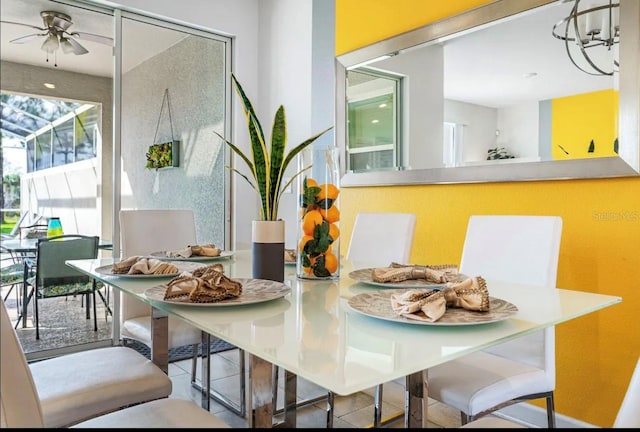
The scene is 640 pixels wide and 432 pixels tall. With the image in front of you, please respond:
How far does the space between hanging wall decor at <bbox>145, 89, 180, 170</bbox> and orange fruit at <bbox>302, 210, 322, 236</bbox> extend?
2431 millimetres

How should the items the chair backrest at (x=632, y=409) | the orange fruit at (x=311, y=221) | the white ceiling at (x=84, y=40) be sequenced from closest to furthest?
the chair backrest at (x=632, y=409)
the orange fruit at (x=311, y=221)
the white ceiling at (x=84, y=40)

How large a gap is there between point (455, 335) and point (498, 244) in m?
0.97

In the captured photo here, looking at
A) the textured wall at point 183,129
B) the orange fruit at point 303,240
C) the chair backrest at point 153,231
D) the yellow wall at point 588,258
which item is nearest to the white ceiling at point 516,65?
the yellow wall at point 588,258

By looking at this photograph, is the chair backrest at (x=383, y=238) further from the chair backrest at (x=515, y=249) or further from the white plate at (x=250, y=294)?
the white plate at (x=250, y=294)

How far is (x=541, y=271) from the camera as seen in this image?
62.9 inches

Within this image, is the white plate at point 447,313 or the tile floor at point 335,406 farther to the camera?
the tile floor at point 335,406

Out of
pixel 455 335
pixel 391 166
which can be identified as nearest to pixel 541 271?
pixel 455 335

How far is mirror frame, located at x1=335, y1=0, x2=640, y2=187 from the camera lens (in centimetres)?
181

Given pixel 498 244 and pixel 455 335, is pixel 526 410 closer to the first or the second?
pixel 498 244

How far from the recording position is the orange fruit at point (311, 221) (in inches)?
56.4

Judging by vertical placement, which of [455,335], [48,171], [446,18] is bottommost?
[455,335]

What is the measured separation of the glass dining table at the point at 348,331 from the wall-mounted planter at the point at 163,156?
2296mm

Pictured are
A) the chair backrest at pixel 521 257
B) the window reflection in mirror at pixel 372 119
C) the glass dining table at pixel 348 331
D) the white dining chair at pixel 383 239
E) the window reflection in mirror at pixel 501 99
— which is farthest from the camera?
the window reflection in mirror at pixel 372 119

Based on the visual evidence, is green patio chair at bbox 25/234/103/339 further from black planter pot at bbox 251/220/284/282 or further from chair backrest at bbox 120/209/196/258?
black planter pot at bbox 251/220/284/282
